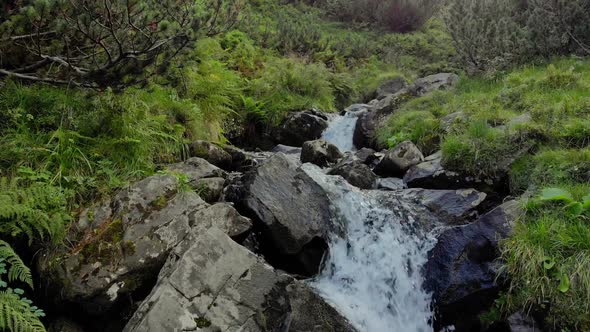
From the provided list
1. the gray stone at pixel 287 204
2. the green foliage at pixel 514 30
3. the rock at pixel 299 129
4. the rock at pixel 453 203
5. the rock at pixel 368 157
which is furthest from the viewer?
the rock at pixel 299 129

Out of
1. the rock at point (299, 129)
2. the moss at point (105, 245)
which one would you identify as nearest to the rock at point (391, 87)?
the rock at point (299, 129)

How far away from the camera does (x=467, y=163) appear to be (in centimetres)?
602

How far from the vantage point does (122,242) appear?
3.76 metres

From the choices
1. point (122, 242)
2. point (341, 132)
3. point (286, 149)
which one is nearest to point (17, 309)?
point (122, 242)

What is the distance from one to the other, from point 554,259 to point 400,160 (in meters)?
→ 3.54

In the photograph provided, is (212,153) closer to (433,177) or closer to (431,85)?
(433,177)

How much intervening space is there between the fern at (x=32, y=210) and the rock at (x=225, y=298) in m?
1.04

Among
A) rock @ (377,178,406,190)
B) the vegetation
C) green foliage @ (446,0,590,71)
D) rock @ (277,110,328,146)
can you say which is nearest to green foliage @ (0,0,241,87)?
the vegetation

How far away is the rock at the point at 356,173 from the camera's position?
21.5 ft

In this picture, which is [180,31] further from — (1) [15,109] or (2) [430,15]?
(2) [430,15]

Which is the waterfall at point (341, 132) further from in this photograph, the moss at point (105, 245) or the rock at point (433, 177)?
the moss at point (105, 245)

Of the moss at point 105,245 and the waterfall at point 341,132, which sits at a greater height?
the moss at point 105,245

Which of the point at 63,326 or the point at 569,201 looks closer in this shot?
the point at 63,326

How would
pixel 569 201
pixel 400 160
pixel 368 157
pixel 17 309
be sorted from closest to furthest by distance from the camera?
pixel 17 309
pixel 569 201
pixel 400 160
pixel 368 157
